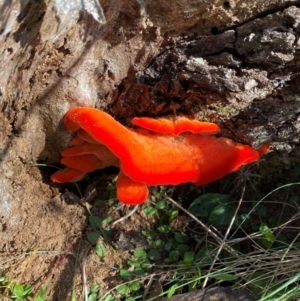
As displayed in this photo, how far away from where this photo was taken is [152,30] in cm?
258

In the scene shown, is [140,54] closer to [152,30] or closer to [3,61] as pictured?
[152,30]

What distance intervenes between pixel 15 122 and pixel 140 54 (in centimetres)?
80

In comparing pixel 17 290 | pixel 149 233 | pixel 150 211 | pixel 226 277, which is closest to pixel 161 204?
pixel 150 211

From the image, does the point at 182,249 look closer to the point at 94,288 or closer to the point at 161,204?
the point at 161,204

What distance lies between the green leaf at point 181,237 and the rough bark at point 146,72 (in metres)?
0.85

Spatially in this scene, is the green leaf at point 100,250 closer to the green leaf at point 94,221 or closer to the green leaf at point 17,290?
A: the green leaf at point 94,221

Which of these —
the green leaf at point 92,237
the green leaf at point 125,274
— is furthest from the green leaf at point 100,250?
the green leaf at point 125,274

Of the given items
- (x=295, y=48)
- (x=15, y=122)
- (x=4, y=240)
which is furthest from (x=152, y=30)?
(x=4, y=240)

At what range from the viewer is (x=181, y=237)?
11.1 feet

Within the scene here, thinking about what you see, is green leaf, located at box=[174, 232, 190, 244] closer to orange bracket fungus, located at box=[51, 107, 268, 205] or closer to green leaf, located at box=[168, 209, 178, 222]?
green leaf, located at box=[168, 209, 178, 222]

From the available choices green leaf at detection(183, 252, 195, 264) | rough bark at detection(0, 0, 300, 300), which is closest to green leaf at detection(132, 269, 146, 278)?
green leaf at detection(183, 252, 195, 264)

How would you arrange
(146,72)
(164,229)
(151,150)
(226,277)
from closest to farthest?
(151,150), (146,72), (226,277), (164,229)

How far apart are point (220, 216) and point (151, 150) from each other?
1.00 meters

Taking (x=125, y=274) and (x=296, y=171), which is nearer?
(x=125, y=274)
